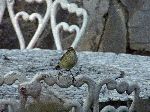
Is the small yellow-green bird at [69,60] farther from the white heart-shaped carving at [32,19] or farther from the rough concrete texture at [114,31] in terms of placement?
the rough concrete texture at [114,31]

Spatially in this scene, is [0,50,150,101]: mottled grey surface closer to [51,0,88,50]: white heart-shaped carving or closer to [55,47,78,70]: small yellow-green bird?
[55,47,78,70]: small yellow-green bird

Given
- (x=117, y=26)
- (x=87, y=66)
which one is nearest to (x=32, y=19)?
(x=87, y=66)

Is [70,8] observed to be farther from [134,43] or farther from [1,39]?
[1,39]

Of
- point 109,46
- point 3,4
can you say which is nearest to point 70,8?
point 3,4

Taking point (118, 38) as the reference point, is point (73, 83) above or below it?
above

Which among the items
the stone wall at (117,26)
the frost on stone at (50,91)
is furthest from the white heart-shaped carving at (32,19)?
the frost on stone at (50,91)

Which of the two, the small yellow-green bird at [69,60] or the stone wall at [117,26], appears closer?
the small yellow-green bird at [69,60]

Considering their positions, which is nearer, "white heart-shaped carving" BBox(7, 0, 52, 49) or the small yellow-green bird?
the small yellow-green bird

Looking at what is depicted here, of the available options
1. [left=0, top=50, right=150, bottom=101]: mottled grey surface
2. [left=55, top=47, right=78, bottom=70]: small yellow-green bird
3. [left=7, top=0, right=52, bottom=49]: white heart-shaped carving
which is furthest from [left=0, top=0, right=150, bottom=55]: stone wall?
[left=55, top=47, right=78, bottom=70]: small yellow-green bird
